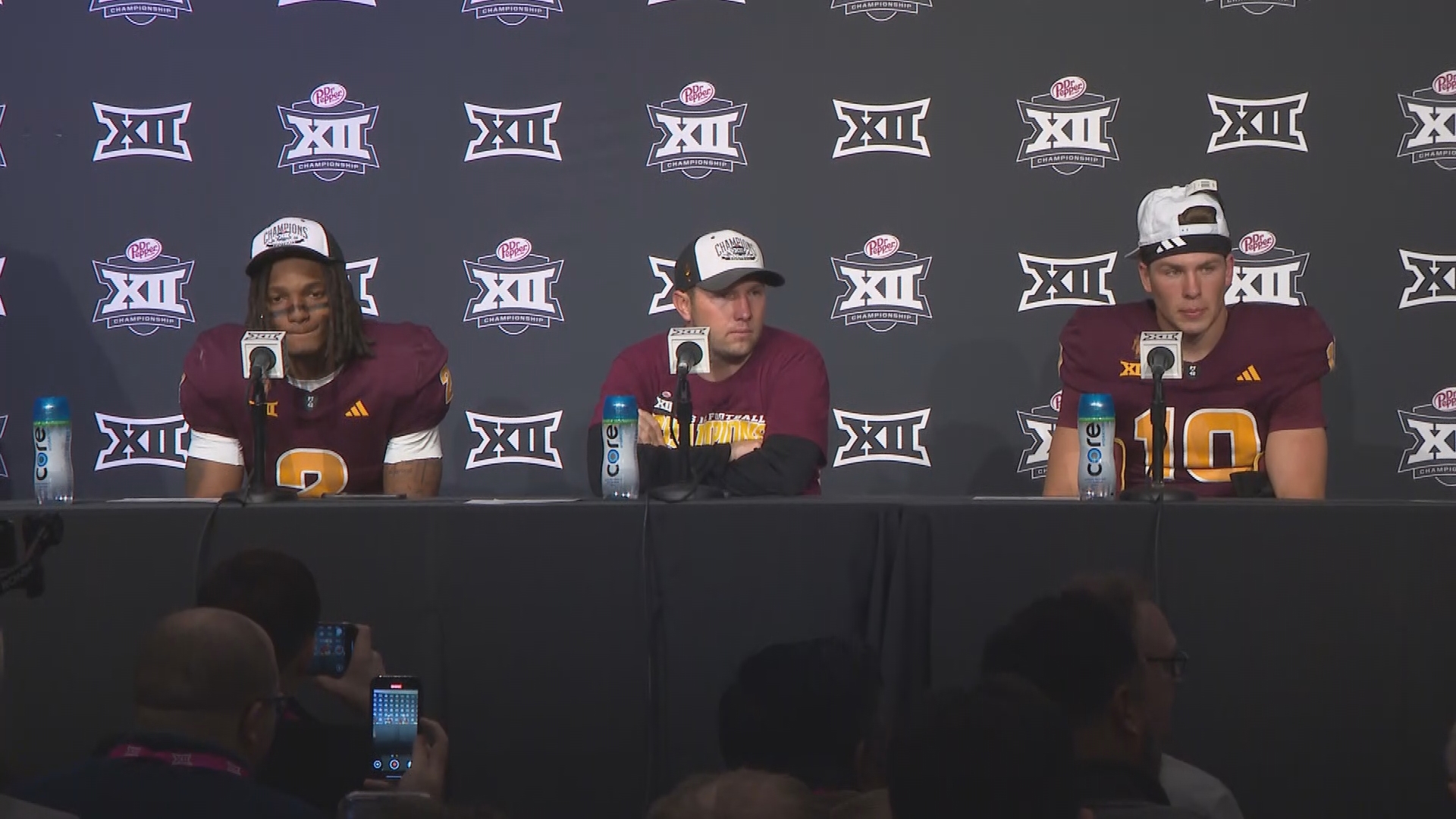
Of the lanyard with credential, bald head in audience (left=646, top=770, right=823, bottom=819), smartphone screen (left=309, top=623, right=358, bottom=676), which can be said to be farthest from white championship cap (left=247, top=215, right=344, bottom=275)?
bald head in audience (left=646, top=770, right=823, bottom=819)

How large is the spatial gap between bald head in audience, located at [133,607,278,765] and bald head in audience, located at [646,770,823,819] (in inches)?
28.6

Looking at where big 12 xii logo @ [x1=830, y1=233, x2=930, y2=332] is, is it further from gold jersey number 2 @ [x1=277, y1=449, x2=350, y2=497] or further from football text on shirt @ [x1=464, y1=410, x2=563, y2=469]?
gold jersey number 2 @ [x1=277, y1=449, x2=350, y2=497]

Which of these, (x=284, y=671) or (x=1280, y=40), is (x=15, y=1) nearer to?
(x=284, y=671)

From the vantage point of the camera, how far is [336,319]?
4188 millimetres

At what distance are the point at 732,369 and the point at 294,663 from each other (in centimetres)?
191

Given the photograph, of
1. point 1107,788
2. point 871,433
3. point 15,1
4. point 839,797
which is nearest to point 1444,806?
point 1107,788

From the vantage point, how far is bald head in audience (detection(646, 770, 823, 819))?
162cm

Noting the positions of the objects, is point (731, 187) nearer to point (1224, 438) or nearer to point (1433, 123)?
point (1224, 438)

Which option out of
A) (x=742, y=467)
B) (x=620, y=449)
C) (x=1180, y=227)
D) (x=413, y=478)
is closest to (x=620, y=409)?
(x=620, y=449)

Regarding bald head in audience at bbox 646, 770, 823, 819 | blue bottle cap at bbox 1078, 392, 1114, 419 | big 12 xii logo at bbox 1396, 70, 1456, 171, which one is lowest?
bald head in audience at bbox 646, 770, 823, 819

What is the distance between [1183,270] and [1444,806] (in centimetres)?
152

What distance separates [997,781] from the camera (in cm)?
161

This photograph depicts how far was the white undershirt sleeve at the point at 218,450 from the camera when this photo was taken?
421 centimetres

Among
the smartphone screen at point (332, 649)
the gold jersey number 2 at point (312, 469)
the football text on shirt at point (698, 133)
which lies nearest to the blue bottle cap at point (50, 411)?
the gold jersey number 2 at point (312, 469)
